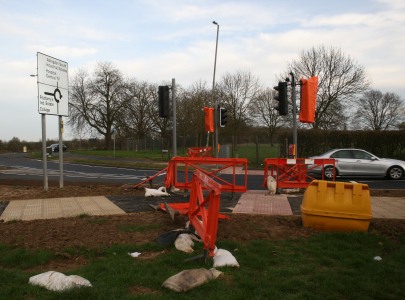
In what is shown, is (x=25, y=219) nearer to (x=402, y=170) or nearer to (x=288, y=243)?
(x=288, y=243)

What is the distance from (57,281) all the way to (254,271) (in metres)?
2.20

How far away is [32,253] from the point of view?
18.8ft

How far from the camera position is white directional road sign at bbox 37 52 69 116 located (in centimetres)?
1242

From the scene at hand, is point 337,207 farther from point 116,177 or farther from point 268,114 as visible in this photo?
point 268,114

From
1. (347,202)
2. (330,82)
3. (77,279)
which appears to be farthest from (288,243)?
(330,82)

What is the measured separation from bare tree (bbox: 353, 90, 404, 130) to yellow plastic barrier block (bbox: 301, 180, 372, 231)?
67592 millimetres

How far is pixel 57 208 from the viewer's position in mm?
9305

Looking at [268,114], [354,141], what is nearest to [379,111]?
[268,114]

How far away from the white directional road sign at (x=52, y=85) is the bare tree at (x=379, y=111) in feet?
212

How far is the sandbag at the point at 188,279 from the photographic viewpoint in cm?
435

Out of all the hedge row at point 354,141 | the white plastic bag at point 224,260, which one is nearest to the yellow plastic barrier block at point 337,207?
the white plastic bag at point 224,260

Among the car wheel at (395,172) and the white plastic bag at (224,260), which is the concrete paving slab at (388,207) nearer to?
the white plastic bag at (224,260)

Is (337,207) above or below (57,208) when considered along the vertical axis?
above

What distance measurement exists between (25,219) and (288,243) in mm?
4889
